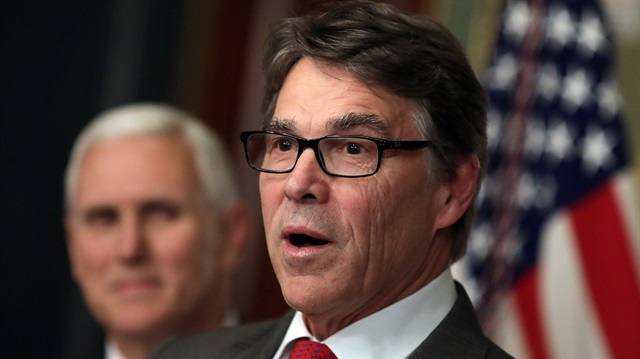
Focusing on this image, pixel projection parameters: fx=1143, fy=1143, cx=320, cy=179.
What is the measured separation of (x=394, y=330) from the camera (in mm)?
2533

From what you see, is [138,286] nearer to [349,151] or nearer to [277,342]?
[277,342]

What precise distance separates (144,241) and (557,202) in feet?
4.63

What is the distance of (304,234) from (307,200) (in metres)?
0.08

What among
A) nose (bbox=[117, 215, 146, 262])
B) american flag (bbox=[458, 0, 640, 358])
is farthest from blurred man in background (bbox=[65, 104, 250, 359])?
american flag (bbox=[458, 0, 640, 358])

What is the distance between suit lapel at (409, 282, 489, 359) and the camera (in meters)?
2.50

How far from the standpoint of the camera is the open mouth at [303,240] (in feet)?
8.12

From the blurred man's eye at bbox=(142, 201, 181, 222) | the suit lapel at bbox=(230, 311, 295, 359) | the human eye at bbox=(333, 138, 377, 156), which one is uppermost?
the human eye at bbox=(333, 138, 377, 156)

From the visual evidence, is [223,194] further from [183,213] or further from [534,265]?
[534,265]

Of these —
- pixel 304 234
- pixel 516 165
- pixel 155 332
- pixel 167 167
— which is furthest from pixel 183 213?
pixel 304 234

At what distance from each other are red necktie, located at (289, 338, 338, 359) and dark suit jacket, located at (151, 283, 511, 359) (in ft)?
0.47

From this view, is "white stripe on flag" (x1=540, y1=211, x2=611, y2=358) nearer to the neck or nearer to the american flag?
the american flag

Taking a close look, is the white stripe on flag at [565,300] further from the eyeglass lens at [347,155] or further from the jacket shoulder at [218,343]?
the eyeglass lens at [347,155]

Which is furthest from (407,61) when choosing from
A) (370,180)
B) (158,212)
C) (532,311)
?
(532,311)

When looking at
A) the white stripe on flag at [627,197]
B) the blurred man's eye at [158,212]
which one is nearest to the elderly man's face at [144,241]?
the blurred man's eye at [158,212]
